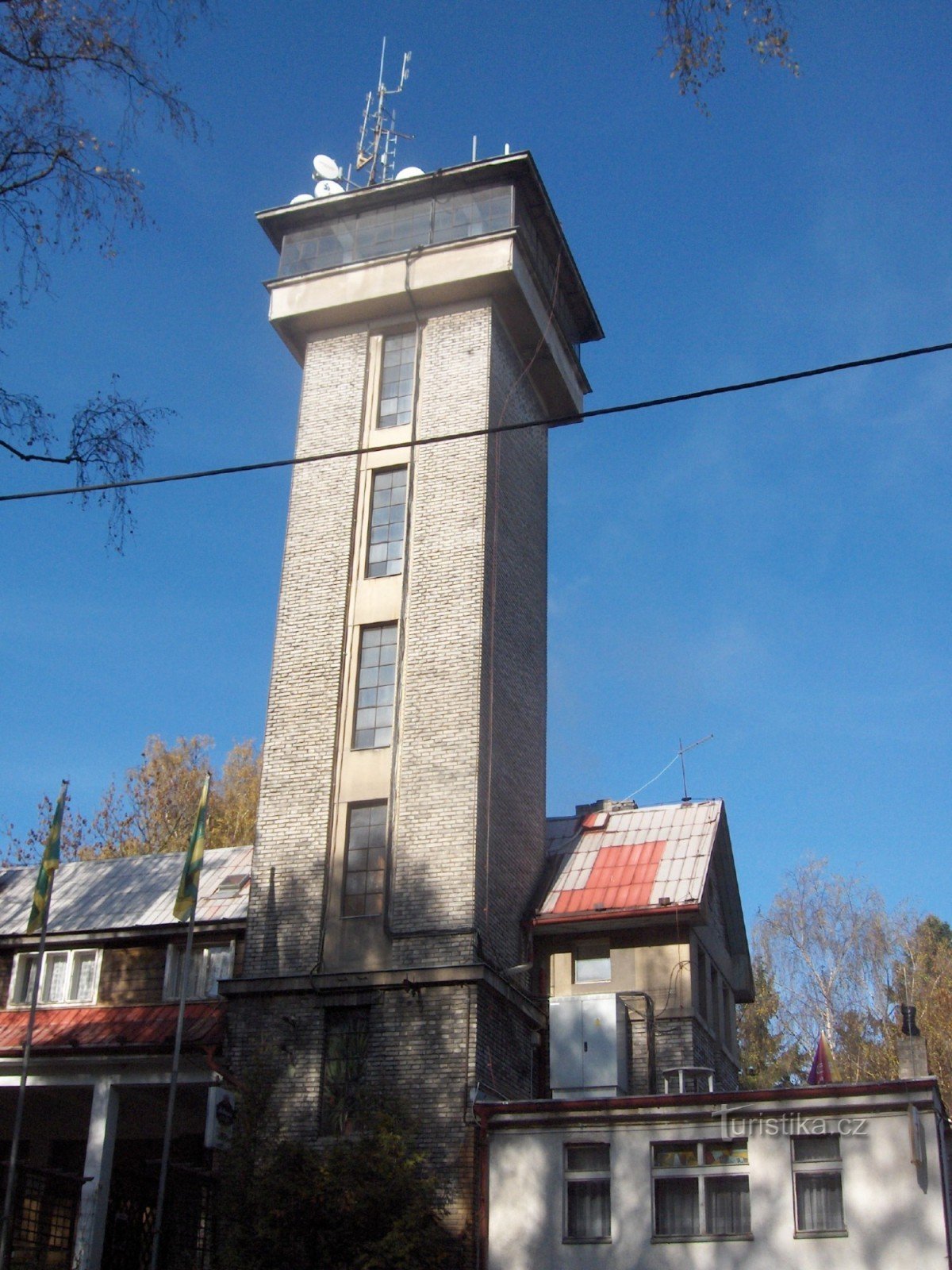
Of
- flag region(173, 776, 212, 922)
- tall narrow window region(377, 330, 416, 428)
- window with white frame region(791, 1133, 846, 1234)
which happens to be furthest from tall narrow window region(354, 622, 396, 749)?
window with white frame region(791, 1133, 846, 1234)

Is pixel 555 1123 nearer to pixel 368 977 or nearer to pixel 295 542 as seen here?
pixel 368 977

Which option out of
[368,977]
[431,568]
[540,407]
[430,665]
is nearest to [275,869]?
[368,977]

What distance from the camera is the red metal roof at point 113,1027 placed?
21.2 meters

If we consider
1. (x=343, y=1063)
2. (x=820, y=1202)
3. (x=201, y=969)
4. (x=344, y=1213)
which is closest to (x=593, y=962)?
(x=343, y=1063)

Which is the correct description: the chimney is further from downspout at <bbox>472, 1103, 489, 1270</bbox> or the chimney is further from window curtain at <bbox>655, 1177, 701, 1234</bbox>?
downspout at <bbox>472, 1103, 489, 1270</bbox>

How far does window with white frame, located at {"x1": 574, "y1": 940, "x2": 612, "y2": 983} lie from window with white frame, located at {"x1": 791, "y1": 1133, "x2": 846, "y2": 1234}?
18.8ft

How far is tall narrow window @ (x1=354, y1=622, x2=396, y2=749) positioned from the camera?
2308cm

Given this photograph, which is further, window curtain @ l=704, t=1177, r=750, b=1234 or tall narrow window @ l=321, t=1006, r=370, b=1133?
tall narrow window @ l=321, t=1006, r=370, b=1133

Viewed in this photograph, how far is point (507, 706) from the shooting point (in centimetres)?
2394

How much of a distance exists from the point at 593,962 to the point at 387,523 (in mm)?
8652

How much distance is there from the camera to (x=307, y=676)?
77.7 ft

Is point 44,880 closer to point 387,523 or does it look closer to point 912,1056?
point 387,523

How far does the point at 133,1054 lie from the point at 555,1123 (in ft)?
22.7

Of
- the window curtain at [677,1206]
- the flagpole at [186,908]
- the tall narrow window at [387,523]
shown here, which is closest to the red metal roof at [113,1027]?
the flagpole at [186,908]
